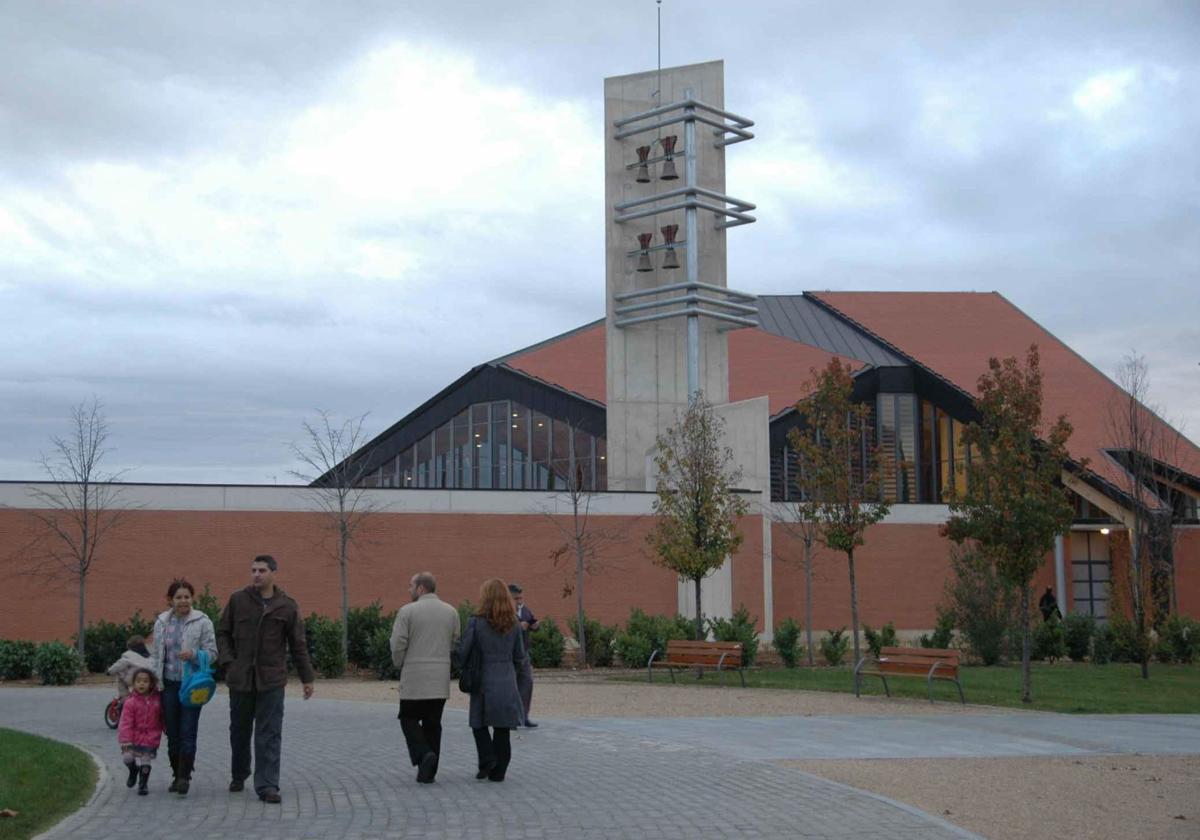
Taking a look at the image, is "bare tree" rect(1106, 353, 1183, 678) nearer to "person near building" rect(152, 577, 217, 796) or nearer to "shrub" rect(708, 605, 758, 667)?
"shrub" rect(708, 605, 758, 667)

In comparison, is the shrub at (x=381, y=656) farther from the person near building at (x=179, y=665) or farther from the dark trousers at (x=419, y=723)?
the person near building at (x=179, y=665)

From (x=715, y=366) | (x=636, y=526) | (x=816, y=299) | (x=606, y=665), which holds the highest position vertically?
(x=816, y=299)

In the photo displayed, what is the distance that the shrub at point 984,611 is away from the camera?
2656 cm

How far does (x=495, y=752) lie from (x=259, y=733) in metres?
1.83

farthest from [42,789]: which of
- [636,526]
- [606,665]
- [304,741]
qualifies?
[636,526]

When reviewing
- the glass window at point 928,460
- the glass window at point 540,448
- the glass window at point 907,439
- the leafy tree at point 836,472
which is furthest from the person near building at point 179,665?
the glass window at point 928,460

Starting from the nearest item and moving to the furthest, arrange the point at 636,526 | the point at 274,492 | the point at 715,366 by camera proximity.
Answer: the point at 274,492, the point at 636,526, the point at 715,366

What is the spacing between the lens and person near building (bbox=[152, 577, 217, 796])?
31.5 ft

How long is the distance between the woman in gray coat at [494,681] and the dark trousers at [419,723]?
0.29 meters

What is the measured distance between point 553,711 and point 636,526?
1568cm

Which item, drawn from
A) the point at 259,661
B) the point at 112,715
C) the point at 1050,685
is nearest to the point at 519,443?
the point at 1050,685

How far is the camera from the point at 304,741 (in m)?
12.9

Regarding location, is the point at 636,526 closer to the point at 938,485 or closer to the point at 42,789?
the point at 938,485

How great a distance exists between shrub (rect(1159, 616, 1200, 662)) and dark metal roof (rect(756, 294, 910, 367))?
1727 cm
